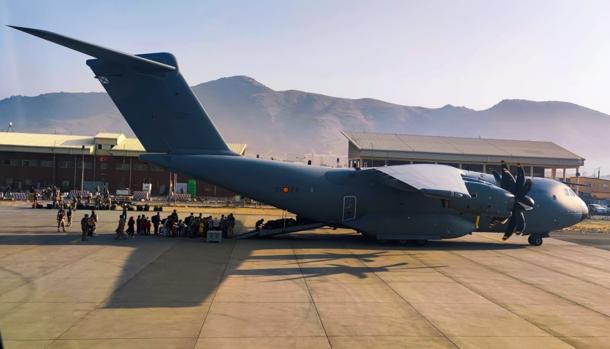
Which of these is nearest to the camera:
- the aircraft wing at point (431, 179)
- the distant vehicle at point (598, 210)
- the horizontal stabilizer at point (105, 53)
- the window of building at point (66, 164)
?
the horizontal stabilizer at point (105, 53)

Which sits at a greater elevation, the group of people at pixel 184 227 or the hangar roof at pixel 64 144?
the hangar roof at pixel 64 144

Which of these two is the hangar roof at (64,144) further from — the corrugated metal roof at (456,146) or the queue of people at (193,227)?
the queue of people at (193,227)

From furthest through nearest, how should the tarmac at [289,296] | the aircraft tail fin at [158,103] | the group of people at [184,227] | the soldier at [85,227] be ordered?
1. the group of people at [184,227]
2. the soldier at [85,227]
3. the aircraft tail fin at [158,103]
4. the tarmac at [289,296]

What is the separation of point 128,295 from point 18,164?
47381 mm

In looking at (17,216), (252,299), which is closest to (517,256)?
(252,299)

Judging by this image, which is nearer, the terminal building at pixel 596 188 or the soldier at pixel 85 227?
the soldier at pixel 85 227

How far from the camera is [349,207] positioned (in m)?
20.3

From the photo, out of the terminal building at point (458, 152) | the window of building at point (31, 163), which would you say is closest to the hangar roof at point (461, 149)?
the terminal building at point (458, 152)

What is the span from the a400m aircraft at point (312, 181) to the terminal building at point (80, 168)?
1210 inches

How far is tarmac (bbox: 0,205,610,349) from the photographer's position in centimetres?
864

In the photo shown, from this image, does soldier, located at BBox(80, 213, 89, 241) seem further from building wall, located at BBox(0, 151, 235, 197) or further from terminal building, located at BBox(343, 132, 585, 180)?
terminal building, located at BBox(343, 132, 585, 180)

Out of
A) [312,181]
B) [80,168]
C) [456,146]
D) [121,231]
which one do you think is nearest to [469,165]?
[456,146]

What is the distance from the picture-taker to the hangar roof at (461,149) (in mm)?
49531

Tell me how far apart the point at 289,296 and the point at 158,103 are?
10.8m
